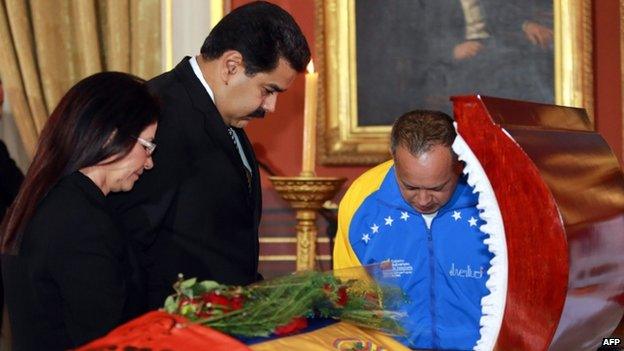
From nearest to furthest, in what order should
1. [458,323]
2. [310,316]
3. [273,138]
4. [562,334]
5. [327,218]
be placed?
[310,316] < [562,334] < [458,323] < [327,218] < [273,138]

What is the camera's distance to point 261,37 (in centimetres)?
298

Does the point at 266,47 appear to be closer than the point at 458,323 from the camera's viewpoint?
Yes

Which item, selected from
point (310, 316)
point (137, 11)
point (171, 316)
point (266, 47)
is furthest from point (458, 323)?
point (137, 11)

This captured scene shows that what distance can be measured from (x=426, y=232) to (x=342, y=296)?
4.25 ft

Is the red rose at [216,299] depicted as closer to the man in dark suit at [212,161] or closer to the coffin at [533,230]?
the coffin at [533,230]

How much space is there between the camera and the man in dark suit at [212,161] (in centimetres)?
282

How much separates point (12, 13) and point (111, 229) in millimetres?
3671

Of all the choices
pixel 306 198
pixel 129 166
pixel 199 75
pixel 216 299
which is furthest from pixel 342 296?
pixel 306 198

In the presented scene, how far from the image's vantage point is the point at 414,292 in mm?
3236

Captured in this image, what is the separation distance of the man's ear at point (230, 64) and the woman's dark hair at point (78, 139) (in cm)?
62

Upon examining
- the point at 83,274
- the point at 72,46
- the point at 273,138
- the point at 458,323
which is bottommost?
the point at 458,323

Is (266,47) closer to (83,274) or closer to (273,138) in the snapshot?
(83,274)

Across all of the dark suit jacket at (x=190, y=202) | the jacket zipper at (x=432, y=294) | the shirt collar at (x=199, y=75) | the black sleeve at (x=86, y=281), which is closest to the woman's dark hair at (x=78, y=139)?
the black sleeve at (x=86, y=281)

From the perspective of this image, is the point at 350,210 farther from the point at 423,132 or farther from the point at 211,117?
the point at 211,117
